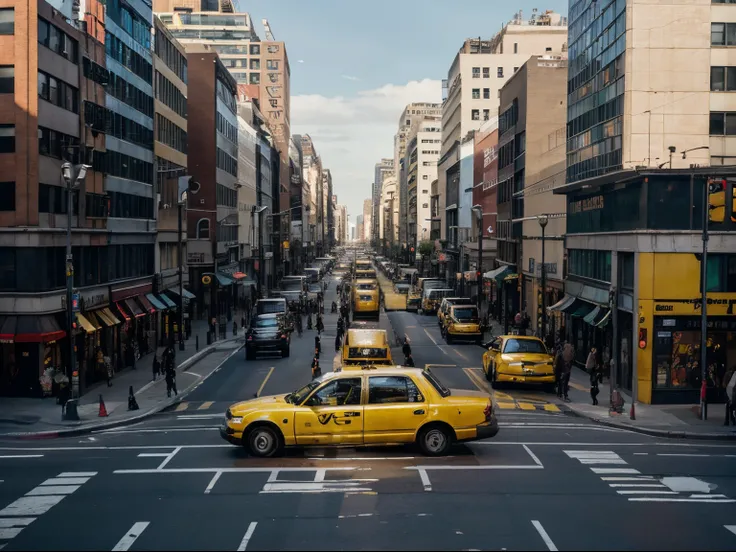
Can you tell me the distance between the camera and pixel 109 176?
4275 cm

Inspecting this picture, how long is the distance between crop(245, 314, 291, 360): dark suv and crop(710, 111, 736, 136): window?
73.2 ft

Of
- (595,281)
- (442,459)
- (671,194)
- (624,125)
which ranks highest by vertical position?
(624,125)

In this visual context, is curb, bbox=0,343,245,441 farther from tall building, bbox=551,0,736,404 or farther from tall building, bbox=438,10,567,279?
tall building, bbox=438,10,567,279

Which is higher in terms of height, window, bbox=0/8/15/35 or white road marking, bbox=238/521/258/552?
window, bbox=0/8/15/35

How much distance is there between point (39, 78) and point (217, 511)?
2410cm

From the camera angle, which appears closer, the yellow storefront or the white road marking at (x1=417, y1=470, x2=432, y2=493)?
the white road marking at (x1=417, y1=470, x2=432, y2=493)

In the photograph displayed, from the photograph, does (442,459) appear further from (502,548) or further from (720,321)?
(720,321)

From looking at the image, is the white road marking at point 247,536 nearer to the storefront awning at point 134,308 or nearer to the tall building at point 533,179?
the storefront awning at point 134,308

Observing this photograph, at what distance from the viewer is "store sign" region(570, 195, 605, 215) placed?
39.5 meters

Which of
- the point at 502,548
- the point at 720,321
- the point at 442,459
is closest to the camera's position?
the point at 502,548

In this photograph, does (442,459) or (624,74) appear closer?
(442,459)

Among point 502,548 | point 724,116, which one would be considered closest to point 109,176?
point 724,116

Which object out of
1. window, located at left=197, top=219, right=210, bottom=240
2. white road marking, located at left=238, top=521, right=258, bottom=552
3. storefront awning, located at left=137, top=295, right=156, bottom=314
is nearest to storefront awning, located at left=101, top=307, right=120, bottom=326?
storefront awning, located at left=137, top=295, right=156, bottom=314

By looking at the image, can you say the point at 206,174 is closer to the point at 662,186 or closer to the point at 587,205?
the point at 587,205
